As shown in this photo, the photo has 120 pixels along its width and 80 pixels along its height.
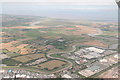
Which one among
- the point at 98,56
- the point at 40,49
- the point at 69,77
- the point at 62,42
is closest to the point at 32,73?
the point at 69,77

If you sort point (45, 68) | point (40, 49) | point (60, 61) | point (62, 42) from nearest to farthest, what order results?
point (45, 68) < point (60, 61) < point (40, 49) < point (62, 42)

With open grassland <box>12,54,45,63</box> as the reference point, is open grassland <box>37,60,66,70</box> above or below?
below

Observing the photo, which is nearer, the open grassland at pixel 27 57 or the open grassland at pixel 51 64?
the open grassland at pixel 51 64

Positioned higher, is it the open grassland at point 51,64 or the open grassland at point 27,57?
the open grassland at point 27,57

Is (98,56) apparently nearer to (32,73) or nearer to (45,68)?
(45,68)

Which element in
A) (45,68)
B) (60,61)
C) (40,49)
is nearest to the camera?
(45,68)

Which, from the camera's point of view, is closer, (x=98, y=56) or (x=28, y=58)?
(x=28, y=58)

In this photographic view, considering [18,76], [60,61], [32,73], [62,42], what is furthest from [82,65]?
[62,42]

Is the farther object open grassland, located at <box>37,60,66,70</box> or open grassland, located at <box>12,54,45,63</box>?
open grassland, located at <box>12,54,45,63</box>

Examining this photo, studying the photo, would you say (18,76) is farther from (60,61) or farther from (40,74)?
(60,61)

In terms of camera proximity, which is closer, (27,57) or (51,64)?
(51,64)
